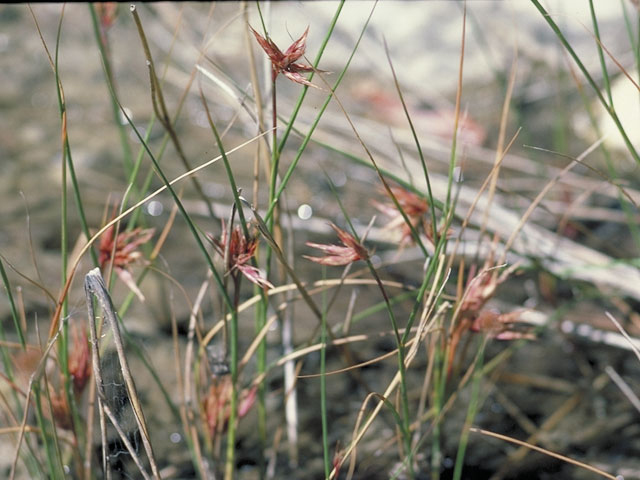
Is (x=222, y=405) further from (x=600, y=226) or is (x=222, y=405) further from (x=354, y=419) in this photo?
(x=600, y=226)

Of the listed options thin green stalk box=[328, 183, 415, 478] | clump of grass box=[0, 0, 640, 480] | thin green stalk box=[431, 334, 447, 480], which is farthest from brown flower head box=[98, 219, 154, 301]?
thin green stalk box=[431, 334, 447, 480]

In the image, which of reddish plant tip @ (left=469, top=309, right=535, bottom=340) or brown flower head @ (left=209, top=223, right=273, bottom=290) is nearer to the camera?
brown flower head @ (left=209, top=223, right=273, bottom=290)

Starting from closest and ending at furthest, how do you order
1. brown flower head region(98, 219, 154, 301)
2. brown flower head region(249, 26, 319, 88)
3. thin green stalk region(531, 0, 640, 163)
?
1. brown flower head region(249, 26, 319, 88)
2. thin green stalk region(531, 0, 640, 163)
3. brown flower head region(98, 219, 154, 301)

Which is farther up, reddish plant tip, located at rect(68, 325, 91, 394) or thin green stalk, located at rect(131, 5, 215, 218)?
thin green stalk, located at rect(131, 5, 215, 218)

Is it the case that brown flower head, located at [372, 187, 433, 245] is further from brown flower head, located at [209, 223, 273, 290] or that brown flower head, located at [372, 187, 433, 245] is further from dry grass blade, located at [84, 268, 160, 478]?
dry grass blade, located at [84, 268, 160, 478]

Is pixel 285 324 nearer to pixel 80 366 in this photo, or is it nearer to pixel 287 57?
pixel 80 366

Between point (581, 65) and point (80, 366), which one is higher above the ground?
point (581, 65)

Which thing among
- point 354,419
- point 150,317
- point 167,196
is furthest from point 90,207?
point 354,419

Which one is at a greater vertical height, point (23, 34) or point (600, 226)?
point (23, 34)

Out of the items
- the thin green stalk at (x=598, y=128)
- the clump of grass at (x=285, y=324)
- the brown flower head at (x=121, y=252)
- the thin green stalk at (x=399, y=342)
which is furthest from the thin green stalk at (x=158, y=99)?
the thin green stalk at (x=598, y=128)

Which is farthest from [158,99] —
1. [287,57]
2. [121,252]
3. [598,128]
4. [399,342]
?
[598,128]

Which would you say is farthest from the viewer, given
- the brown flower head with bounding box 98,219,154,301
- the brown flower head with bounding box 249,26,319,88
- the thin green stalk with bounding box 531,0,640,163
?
the brown flower head with bounding box 98,219,154,301
